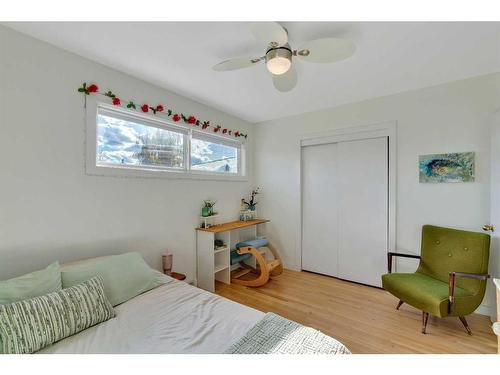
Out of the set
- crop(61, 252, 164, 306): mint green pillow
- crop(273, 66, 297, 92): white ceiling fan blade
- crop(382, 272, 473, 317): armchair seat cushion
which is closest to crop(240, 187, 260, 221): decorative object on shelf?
crop(61, 252, 164, 306): mint green pillow

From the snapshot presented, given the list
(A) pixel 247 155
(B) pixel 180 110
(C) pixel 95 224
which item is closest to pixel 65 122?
(C) pixel 95 224

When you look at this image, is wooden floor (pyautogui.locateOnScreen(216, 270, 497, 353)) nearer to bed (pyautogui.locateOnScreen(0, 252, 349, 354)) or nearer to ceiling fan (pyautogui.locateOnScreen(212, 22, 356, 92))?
bed (pyautogui.locateOnScreen(0, 252, 349, 354))

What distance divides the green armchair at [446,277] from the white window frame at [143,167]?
246cm

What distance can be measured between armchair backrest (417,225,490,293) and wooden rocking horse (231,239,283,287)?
165cm

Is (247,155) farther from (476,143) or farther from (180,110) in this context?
(476,143)

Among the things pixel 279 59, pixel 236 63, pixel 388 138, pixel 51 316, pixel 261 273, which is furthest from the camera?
pixel 261 273

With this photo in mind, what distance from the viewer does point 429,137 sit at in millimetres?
2455

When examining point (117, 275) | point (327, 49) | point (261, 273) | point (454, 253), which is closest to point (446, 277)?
point (454, 253)

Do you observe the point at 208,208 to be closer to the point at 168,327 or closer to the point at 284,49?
the point at 168,327

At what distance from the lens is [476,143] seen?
222cm

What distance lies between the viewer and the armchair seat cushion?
1.79 meters

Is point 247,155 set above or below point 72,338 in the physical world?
above

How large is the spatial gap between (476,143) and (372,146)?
938 millimetres

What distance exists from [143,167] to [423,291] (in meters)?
2.92
